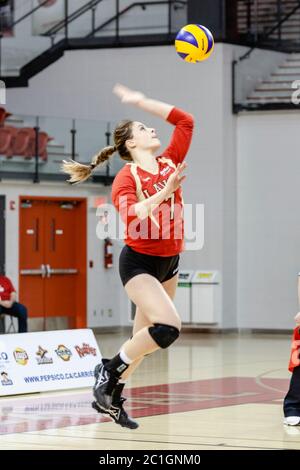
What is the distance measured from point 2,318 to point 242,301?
6637 millimetres

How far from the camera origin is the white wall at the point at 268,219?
24812 mm

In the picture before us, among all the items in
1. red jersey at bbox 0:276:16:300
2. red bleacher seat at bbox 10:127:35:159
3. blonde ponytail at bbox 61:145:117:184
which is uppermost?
red bleacher seat at bbox 10:127:35:159

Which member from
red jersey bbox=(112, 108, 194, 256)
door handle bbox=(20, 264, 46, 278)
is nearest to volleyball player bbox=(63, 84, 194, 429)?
red jersey bbox=(112, 108, 194, 256)

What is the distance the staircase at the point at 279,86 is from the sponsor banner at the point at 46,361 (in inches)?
470

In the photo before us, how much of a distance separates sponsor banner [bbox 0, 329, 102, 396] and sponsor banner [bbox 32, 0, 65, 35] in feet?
42.2

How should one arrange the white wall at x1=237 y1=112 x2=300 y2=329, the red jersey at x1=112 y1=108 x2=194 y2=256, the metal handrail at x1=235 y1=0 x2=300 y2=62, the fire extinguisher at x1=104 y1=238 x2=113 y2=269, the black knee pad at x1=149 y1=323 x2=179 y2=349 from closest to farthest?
the black knee pad at x1=149 y1=323 x2=179 y2=349, the red jersey at x1=112 y1=108 x2=194 y2=256, the white wall at x1=237 y1=112 x2=300 y2=329, the metal handrail at x1=235 y1=0 x2=300 y2=62, the fire extinguisher at x1=104 y1=238 x2=113 y2=269

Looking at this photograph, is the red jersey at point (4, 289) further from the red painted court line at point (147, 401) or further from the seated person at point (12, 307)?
the red painted court line at point (147, 401)

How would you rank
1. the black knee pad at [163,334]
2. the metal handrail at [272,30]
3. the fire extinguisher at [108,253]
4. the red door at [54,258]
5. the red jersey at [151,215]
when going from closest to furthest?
the black knee pad at [163,334] → the red jersey at [151,215] → the red door at [54,258] → the metal handrail at [272,30] → the fire extinguisher at [108,253]

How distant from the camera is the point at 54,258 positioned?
25.0 meters

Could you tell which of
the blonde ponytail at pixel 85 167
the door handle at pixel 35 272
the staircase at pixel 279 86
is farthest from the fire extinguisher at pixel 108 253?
the blonde ponytail at pixel 85 167

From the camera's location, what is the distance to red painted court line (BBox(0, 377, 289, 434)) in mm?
10938

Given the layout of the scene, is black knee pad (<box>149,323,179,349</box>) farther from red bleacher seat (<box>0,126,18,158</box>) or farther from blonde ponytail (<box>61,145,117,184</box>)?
red bleacher seat (<box>0,126,18,158</box>)

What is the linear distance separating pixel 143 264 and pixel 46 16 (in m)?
17.9

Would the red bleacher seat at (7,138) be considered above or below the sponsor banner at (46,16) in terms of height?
below
